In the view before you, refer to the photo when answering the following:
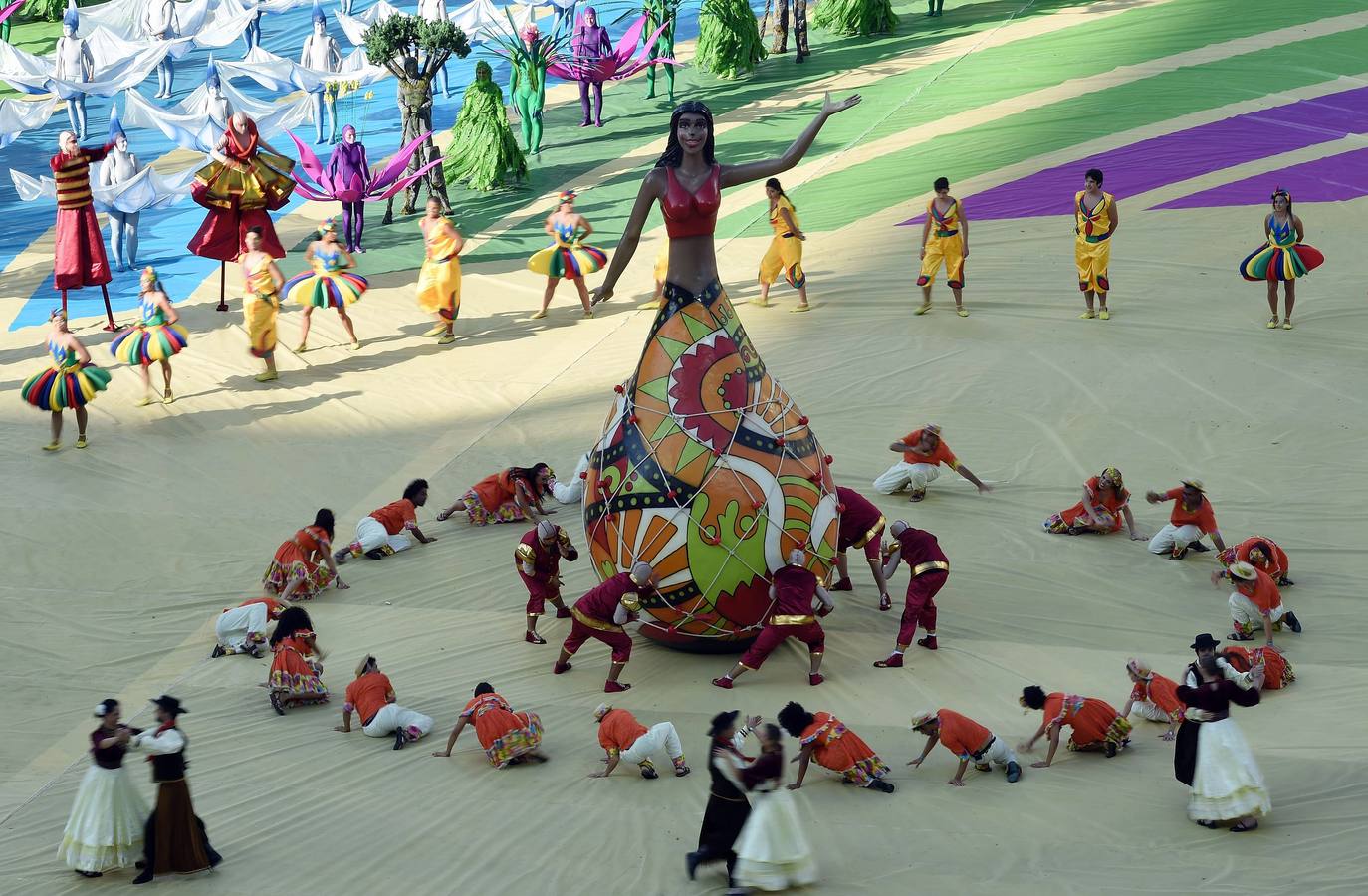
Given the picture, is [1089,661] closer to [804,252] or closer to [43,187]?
[804,252]

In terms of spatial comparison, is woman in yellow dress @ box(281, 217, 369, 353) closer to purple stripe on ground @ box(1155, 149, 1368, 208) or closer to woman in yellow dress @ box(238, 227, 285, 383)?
woman in yellow dress @ box(238, 227, 285, 383)

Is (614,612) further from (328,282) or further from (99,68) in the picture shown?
(99,68)

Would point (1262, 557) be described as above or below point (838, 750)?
above

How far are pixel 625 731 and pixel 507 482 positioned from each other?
502 centimetres

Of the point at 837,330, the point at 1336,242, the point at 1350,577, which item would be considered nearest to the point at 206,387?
the point at 837,330

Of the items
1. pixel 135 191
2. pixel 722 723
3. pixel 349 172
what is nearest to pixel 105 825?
pixel 722 723

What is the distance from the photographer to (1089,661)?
1073cm

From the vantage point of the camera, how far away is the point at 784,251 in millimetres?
18516

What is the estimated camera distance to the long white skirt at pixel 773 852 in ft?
26.2

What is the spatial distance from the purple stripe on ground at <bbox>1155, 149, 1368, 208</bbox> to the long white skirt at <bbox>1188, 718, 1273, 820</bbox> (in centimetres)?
1396

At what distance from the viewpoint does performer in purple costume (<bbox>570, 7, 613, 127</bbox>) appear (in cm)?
2695

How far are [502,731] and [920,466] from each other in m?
5.38

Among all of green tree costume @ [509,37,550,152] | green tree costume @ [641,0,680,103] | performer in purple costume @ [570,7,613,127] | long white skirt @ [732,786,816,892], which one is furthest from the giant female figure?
green tree costume @ [641,0,680,103]

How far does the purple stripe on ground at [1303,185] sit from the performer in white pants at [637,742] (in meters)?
14.4
